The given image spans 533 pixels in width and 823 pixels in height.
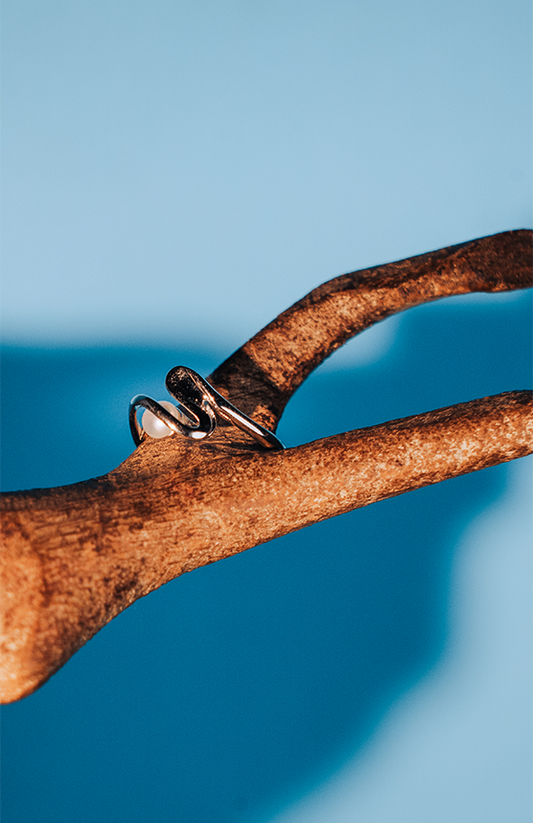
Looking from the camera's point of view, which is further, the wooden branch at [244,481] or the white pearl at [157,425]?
the white pearl at [157,425]

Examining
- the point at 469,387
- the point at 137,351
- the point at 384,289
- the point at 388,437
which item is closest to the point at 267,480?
the point at 388,437

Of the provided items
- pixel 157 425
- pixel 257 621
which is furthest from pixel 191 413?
pixel 257 621

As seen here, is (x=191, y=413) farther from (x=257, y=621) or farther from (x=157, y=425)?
(x=257, y=621)

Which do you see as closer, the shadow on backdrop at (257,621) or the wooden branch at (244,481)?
the wooden branch at (244,481)

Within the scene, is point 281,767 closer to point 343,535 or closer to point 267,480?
point 343,535
